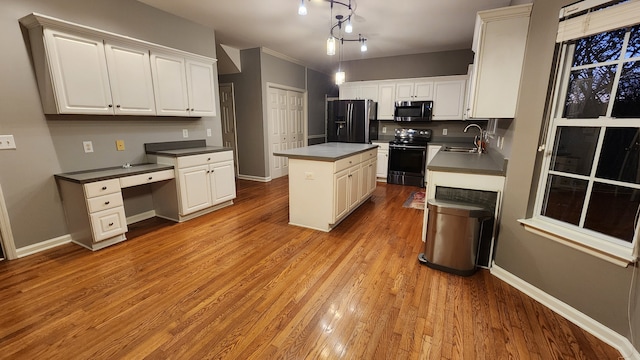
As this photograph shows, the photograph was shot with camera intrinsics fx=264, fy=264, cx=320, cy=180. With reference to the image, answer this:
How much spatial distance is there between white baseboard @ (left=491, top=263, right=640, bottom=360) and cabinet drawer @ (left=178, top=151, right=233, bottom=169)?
3.48 m

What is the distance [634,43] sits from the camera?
4.89 feet

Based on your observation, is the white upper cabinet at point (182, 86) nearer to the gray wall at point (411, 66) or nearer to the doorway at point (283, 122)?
the doorway at point (283, 122)

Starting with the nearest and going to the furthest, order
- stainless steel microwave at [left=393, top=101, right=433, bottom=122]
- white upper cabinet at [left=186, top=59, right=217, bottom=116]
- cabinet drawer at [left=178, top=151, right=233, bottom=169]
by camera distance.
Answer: cabinet drawer at [left=178, top=151, right=233, bottom=169] → white upper cabinet at [left=186, top=59, right=217, bottom=116] → stainless steel microwave at [left=393, top=101, right=433, bottom=122]

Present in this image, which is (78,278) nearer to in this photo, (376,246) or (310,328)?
(310,328)

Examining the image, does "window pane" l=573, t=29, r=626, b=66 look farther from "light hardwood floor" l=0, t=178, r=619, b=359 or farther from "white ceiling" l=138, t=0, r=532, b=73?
"light hardwood floor" l=0, t=178, r=619, b=359

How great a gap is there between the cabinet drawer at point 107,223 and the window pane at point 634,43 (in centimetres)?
419

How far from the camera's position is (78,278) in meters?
2.17

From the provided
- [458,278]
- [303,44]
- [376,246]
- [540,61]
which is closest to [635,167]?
[540,61]

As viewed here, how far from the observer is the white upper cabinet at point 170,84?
315 centimetres

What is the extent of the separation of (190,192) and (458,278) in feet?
10.3

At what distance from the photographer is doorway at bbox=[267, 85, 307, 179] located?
5617mm

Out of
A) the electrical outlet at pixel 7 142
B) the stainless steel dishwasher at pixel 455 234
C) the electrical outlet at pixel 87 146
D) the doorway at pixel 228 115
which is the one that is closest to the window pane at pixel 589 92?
the stainless steel dishwasher at pixel 455 234

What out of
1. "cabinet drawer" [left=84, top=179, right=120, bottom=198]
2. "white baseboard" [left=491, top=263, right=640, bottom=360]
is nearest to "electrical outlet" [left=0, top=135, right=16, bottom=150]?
"cabinet drawer" [left=84, top=179, right=120, bottom=198]

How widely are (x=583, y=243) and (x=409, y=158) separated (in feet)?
12.2
